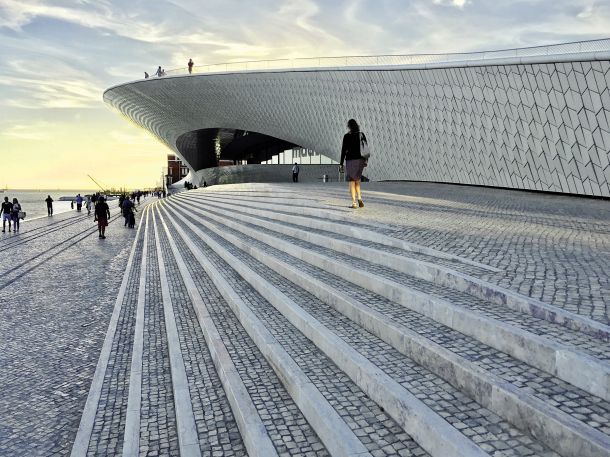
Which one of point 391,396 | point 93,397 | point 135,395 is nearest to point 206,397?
point 135,395

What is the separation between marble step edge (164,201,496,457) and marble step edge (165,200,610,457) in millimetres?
299

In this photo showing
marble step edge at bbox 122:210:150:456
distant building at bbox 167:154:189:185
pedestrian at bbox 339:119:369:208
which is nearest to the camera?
marble step edge at bbox 122:210:150:456

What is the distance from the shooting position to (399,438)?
2328 mm

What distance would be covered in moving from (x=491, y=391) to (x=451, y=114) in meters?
19.2

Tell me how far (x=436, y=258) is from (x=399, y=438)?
2.69 meters

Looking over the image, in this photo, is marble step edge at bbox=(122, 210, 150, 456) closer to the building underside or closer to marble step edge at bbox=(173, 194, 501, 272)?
marble step edge at bbox=(173, 194, 501, 272)

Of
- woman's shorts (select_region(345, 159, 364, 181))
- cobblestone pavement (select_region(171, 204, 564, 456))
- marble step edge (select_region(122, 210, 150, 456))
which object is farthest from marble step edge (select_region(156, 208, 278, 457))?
woman's shorts (select_region(345, 159, 364, 181))

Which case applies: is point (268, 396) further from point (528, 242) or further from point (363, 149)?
point (363, 149)

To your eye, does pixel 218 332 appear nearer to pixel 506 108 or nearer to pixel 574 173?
pixel 574 173

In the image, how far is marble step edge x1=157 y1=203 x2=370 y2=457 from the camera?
7.64ft

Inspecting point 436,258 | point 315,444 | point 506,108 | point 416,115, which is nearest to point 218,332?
point 315,444

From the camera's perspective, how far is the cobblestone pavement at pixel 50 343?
330 centimetres

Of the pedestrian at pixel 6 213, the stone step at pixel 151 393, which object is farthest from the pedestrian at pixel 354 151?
the pedestrian at pixel 6 213

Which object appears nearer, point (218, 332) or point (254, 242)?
point (218, 332)
